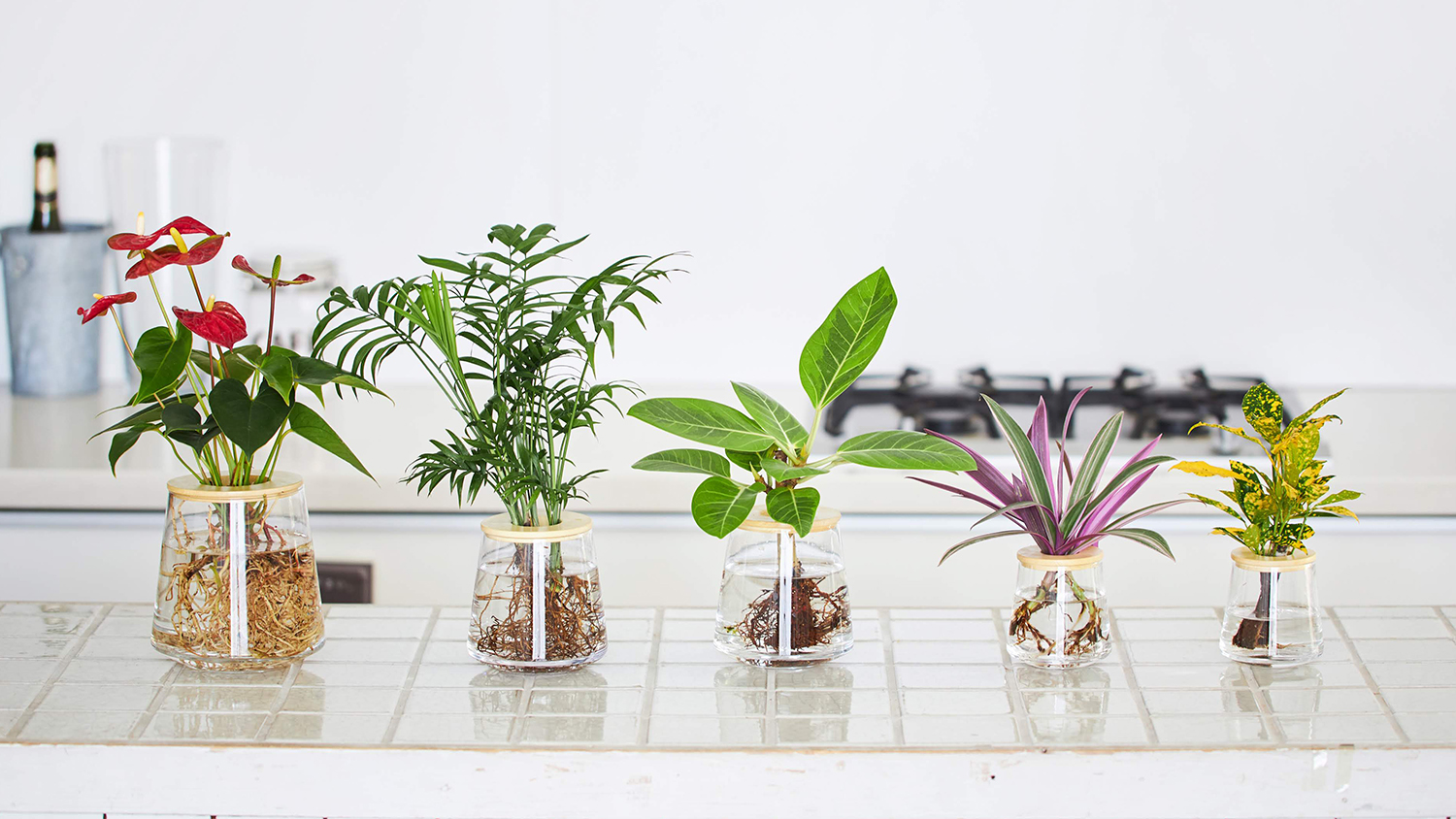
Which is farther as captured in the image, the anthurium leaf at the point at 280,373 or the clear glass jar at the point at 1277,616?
the clear glass jar at the point at 1277,616

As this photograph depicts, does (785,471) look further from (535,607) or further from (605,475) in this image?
(605,475)

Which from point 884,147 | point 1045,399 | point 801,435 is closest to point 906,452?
point 801,435

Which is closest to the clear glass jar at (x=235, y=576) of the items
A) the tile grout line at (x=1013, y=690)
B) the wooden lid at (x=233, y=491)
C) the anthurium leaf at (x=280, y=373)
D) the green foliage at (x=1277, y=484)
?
the wooden lid at (x=233, y=491)

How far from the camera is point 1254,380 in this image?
2119 mm

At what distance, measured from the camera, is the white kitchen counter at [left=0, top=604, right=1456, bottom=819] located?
88 centimetres

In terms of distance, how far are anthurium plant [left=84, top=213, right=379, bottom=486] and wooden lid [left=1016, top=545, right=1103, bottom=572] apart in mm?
514

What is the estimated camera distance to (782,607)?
101cm

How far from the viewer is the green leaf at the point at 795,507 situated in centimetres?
90

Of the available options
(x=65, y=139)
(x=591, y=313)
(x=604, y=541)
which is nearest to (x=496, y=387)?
(x=591, y=313)

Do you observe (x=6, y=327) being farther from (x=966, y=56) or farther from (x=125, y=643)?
(x=966, y=56)

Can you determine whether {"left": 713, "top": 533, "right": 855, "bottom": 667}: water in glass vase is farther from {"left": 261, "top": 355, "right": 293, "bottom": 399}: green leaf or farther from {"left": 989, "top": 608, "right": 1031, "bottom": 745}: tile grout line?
{"left": 261, "top": 355, "right": 293, "bottom": 399}: green leaf

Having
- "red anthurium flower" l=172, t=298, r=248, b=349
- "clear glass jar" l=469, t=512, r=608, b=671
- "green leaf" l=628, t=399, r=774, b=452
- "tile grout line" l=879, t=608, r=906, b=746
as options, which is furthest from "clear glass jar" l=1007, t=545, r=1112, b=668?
"red anthurium flower" l=172, t=298, r=248, b=349

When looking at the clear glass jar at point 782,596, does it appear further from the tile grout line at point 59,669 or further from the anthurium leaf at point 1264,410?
the tile grout line at point 59,669

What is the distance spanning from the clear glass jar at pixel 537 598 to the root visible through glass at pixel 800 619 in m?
0.12
